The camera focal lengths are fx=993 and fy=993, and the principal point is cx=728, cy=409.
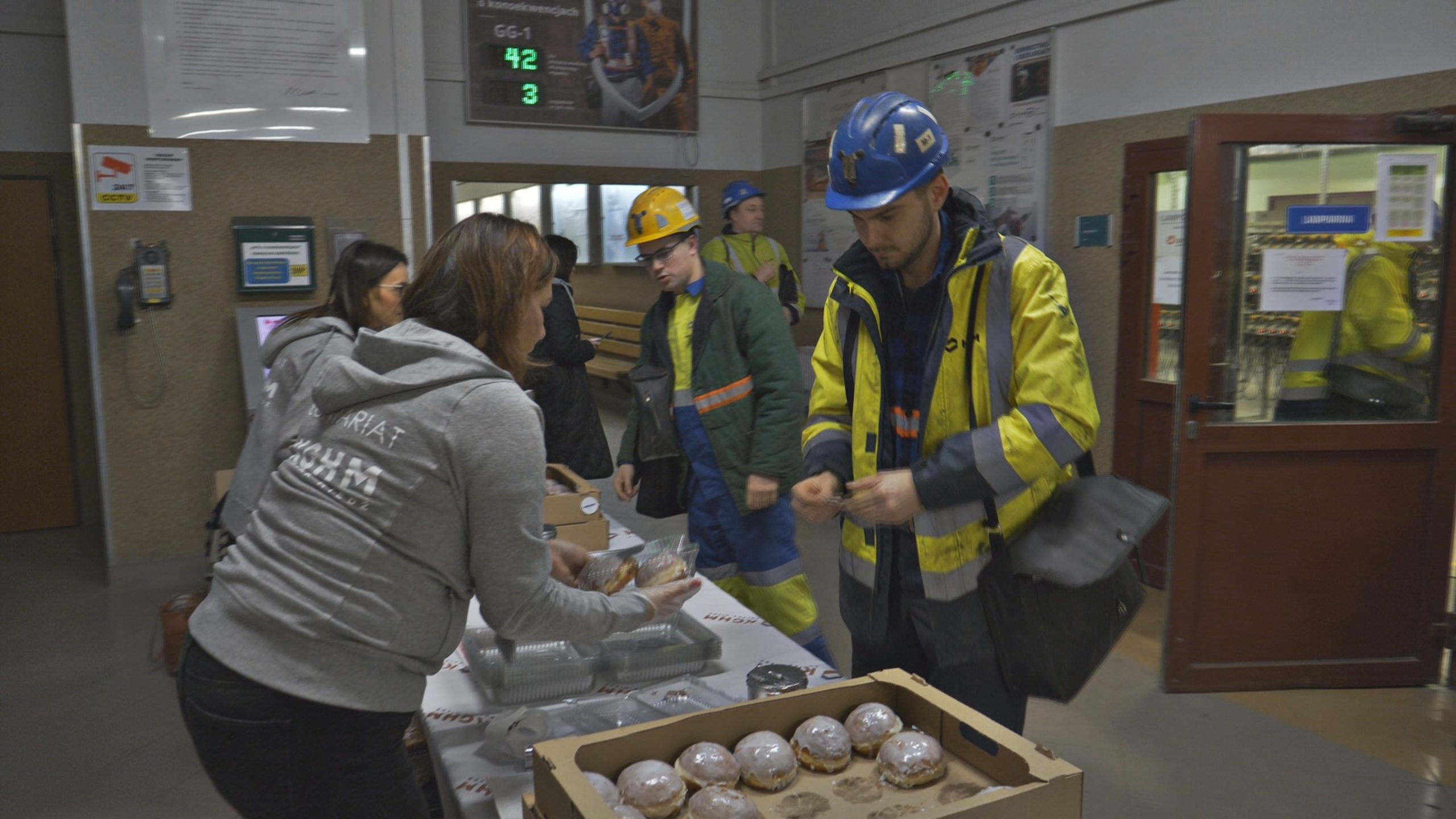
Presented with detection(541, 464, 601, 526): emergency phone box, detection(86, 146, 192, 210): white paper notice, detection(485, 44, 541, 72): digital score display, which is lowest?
detection(541, 464, 601, 526): emergency phone box

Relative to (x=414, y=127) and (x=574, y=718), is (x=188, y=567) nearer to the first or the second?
(x=414, y=127)

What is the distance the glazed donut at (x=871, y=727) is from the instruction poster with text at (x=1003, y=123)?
392 centimetres

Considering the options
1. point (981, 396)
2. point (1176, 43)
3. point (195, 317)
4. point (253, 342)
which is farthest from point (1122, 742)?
point (195, 317)

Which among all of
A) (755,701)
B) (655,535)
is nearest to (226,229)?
(655,535)

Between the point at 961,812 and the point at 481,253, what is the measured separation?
93cm

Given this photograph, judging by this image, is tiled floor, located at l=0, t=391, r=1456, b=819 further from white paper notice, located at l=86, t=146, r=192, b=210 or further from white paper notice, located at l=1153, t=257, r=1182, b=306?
white paper notice, located at l=86, t=146, r=192, b=210

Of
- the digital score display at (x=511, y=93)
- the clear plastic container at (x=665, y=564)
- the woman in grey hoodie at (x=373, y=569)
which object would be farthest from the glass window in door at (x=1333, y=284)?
the digital score display at (x=511, y=93)

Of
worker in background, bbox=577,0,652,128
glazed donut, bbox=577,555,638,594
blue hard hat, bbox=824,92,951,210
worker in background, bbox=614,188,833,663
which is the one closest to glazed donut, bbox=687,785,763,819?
glazed donut, bbox=577,555,638,594

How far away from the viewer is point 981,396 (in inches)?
66.9

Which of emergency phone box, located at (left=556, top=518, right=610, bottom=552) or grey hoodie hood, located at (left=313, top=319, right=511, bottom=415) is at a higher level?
grey hoodie hood, located at (left=313, top=319, right=511, bottom=415)

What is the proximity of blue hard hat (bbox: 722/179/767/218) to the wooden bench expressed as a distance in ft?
7.41

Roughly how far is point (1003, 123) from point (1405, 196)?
7.58 feet

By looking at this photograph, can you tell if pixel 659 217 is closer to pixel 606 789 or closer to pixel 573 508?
pixel 573 508

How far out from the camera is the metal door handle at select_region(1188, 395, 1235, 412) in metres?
3.43
